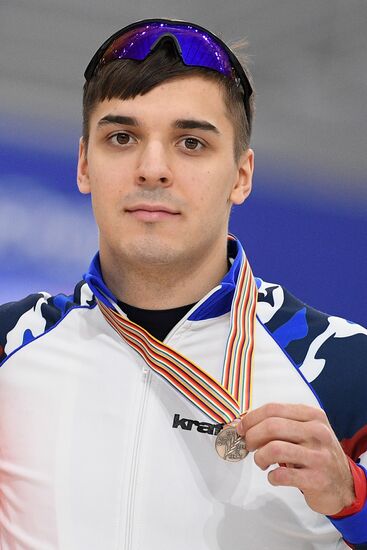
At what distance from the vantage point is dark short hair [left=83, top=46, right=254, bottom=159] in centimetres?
198

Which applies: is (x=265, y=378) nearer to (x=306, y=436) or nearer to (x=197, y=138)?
(x=306, y=436)

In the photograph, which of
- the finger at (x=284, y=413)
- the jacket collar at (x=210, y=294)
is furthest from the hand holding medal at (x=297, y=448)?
the jacket collar at (x=210, y=294)

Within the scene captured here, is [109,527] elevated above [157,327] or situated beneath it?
situated beneath

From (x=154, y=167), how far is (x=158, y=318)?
337 mm

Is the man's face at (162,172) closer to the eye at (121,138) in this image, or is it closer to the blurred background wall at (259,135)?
the eye at (121,138)

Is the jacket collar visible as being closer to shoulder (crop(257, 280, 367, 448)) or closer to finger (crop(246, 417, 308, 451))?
shoulder (crop(257, 280, 367, 448))

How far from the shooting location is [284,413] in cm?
153

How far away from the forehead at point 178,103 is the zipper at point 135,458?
50cm

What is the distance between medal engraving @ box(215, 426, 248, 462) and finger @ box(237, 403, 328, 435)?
0.29 ft

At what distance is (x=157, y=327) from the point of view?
A: 80.2 inches

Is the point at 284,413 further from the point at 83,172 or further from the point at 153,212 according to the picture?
the point at 83,172

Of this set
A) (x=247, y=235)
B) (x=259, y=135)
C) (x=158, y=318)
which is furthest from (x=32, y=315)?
(x=259, y=135)

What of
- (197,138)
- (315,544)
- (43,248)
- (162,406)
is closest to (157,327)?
(162,406)

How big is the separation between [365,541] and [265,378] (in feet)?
1.22
